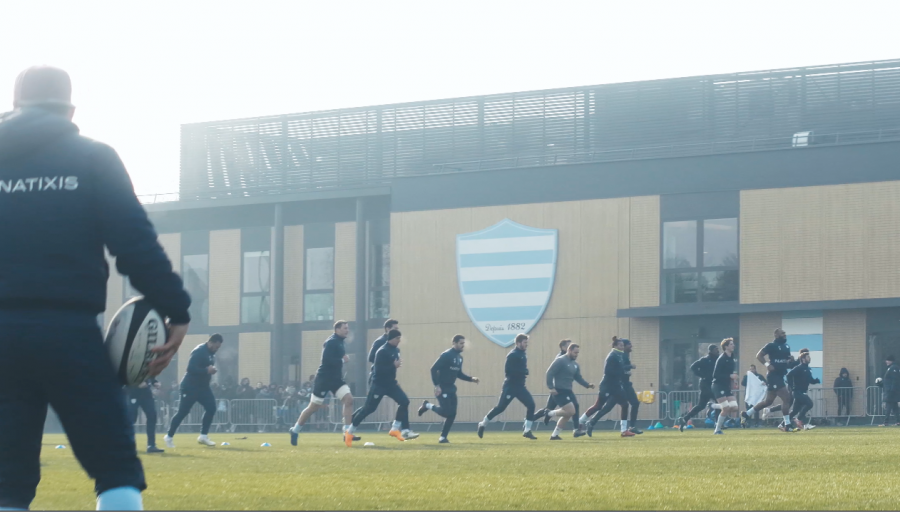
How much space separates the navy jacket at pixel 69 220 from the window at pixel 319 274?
41784 millimetres

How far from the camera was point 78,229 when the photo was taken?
13.5 feet

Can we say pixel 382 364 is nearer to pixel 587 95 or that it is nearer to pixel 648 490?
pixel 648 490

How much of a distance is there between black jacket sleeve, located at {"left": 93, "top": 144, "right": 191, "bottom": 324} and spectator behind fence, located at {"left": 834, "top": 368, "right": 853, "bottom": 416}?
32372 mm

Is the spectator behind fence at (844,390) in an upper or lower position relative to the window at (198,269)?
lower

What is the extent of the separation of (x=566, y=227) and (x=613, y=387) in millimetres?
17445

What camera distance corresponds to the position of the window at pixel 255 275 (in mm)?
47094

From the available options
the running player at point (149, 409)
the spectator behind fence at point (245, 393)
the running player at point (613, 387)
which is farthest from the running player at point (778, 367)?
the spectator behind fence at point (245, 393)

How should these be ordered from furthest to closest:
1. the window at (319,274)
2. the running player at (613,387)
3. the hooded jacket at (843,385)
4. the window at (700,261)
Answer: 1. the window at (319,274)
2. the window at (700,261)
3. the hooded jacket at (843,385)
4. the running player at (613,387)

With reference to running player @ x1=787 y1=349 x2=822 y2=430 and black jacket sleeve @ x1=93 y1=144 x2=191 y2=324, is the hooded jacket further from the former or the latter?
black jacket sleeve @ x1=93 y1=144 x2=191 y2=324

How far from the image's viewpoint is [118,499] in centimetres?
397

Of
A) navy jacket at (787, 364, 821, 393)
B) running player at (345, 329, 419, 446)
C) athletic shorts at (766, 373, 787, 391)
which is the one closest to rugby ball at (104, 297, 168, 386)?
running player at (345, 329, 419, 446)

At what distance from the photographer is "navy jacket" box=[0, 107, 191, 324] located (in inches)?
160

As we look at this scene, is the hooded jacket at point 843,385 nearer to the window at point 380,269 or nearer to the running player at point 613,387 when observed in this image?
the running player at point 613,387

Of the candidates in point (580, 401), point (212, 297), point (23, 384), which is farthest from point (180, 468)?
point (212, 297)
